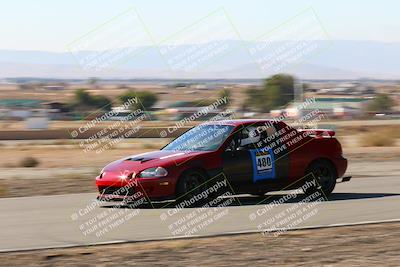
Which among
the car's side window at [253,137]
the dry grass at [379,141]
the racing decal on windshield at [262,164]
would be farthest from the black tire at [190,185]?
the dry grass at [379,141]

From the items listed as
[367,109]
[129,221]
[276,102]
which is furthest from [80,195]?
[367,109]

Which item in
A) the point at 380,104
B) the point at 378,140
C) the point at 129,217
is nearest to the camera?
the point at 129,217

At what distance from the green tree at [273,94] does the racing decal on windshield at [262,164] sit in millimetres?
37136

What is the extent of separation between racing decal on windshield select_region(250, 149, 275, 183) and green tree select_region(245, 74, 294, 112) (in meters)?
37.1

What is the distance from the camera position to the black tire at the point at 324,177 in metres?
14.7

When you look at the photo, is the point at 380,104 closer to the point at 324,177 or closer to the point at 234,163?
the point at 324,177

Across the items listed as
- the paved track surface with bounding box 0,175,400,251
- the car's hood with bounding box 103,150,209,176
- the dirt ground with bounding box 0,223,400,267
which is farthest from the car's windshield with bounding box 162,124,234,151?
the dirt ground with bounding box 0,223,400,267

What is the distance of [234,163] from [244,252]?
15.6ft

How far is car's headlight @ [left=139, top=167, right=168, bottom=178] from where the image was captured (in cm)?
1323

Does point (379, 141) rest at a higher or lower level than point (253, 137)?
lower

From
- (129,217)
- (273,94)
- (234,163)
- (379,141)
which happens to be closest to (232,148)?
(234,163)

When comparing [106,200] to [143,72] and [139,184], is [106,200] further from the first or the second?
[143,72]

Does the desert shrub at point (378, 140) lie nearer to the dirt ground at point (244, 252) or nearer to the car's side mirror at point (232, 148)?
the car's side mirror at point (232, 148)

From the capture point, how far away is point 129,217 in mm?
12336
